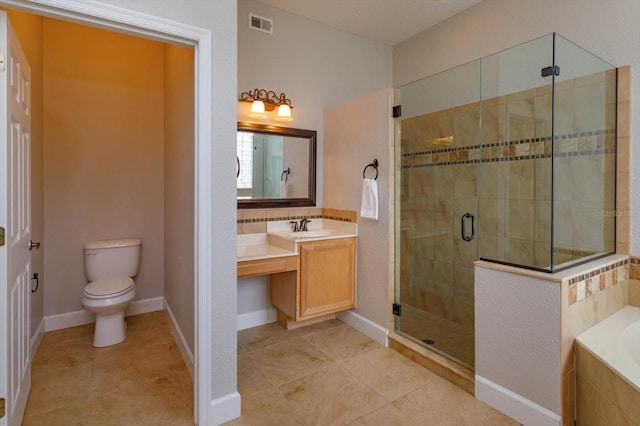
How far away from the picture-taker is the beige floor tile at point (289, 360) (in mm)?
2363

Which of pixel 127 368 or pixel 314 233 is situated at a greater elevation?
pixel 314 233

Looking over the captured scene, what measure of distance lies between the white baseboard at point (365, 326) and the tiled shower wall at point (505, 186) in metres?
0.37

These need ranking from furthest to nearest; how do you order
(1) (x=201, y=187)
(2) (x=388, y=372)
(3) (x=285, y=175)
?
(3) (x=285, y=175)
(2) (x=388, y=372)
(1) (x=201, y=187)

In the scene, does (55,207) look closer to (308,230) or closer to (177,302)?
(177,302)

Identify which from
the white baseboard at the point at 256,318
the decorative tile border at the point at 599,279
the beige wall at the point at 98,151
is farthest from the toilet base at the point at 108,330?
the decorative tile border at the point at 599,279

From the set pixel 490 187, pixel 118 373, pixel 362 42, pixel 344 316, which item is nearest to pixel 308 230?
pixel 344 316

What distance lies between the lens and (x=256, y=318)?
3.17 metres

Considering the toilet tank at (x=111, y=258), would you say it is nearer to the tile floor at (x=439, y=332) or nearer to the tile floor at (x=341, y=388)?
the tile floor at (x=341, y=388)

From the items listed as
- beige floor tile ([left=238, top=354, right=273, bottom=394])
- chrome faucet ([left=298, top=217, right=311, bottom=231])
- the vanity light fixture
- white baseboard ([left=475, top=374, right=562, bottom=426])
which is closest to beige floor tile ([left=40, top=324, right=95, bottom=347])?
beige floor tile ([left=238, top=354, right=273, bottom=394])

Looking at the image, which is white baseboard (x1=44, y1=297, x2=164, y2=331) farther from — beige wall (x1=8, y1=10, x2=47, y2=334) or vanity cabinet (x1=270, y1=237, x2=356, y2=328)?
vanity cabinet (x1=270, y1=237, x2=356, y2=328)

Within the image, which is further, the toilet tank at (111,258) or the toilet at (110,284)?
the toilet tank at (111,258)

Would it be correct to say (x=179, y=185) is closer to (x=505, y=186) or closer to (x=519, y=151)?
(x=505, y=186)

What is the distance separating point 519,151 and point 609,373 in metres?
1.44

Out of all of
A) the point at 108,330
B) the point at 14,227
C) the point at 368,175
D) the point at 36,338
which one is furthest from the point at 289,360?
the point at 36,338
